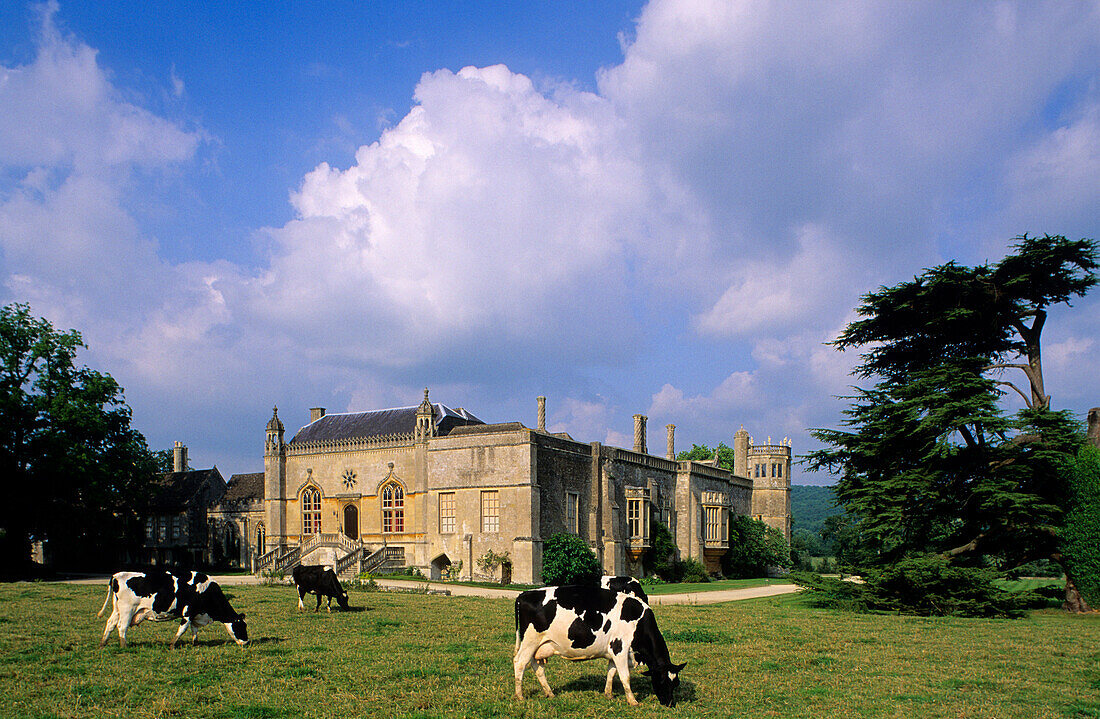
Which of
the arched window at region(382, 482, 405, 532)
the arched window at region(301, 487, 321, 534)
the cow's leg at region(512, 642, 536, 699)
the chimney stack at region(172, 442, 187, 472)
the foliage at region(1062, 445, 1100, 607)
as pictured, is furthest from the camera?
the chimney stack at region(172, 442, 187, 472)

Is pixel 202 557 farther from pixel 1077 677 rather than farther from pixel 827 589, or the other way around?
pixel 1077 677

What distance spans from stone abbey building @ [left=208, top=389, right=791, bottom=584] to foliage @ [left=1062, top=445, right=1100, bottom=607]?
20.5m

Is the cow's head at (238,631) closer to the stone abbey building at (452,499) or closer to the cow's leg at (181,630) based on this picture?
the cow's leg at (181,630)

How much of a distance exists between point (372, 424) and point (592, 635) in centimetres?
3736

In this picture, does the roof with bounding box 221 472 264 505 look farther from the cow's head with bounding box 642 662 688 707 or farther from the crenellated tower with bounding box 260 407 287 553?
the cow's head with bounding box 642 662 688 707

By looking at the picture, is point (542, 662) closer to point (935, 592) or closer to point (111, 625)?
point (111, 625)

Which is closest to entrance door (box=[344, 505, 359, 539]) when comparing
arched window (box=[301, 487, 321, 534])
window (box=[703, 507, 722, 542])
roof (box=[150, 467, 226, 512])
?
arched window (box=[301, 487, 321, 534])

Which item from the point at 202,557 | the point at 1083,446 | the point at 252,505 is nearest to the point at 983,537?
the point at 1083,446

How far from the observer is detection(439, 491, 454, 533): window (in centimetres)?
3919

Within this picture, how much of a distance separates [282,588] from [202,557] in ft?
81.2

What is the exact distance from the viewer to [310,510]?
43.9 m

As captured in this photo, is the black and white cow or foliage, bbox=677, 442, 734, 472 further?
foliage, bbox=677, 442, 734, 472

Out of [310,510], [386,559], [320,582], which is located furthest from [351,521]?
[320,582]

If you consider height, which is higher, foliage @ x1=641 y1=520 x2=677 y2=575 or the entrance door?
the entrance door
